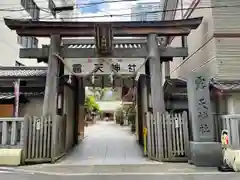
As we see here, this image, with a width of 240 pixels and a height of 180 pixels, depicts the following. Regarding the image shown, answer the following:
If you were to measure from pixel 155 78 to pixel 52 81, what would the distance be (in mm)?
4646

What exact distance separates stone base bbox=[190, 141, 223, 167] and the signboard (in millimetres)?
4354

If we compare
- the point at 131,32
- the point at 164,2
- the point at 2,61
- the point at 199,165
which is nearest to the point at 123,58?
the point at 131,32

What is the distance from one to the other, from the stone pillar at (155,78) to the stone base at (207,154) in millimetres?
2029

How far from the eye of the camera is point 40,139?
9375 mm

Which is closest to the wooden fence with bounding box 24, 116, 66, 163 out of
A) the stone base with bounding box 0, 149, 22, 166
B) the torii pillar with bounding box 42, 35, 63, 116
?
the stone base with bounding box 0, 149, 22, 166

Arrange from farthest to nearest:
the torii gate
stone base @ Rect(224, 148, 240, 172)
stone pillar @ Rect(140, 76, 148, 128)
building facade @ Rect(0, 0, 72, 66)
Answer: building facade @ Rect(0, 0, 72, 66), stone pillar @ Rect(140, 76, 148, 128), the torii gate, stone base @ Rect(224, 148, 240, 172)

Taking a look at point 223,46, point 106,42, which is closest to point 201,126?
point 223,46

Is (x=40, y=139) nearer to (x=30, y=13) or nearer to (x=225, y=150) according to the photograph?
(x=225, y=150)

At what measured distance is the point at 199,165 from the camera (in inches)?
333

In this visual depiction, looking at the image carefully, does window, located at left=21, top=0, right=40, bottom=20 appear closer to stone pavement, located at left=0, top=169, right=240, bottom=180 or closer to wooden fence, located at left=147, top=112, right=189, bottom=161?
wooden fence, located at left=147, top=112, right=189, bottom=161

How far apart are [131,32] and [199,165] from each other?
6.51m

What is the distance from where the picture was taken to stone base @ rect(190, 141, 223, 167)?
27.8 feet

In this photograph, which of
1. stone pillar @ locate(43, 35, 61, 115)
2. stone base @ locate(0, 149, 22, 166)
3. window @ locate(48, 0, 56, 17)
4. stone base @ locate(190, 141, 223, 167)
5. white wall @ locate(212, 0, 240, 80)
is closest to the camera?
stone base @ locate(190, 141, 223, 167)

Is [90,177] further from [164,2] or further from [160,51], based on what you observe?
[164,2]
